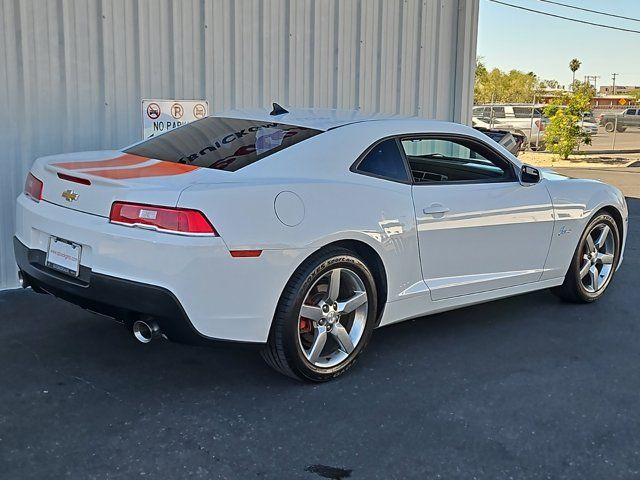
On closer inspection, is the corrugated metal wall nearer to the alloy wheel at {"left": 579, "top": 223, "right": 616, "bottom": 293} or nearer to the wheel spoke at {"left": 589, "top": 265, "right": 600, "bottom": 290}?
the alloy wheel at {"left": 579, "top": 223, "right": 616, "bottom": 293}

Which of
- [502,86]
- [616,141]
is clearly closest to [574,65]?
[502,86]

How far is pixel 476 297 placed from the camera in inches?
192

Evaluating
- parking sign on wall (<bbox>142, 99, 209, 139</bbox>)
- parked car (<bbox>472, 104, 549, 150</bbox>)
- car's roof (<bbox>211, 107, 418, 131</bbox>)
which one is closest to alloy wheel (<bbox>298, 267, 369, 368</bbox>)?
car's roof (<bbox>211, 107, 418, 131</bbox>)

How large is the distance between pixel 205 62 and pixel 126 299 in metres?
3.74

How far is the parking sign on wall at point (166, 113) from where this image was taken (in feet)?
20.9

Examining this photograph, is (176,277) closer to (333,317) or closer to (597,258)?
(333,317)

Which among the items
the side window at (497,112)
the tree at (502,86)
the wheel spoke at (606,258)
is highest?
the tree at (502,86)

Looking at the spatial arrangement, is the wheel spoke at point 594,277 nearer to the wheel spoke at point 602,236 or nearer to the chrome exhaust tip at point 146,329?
the wheel spoke at point 602,236

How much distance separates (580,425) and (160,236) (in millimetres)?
2311

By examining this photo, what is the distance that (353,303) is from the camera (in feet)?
13.5

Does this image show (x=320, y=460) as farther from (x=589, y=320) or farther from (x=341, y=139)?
(x=589, y=320)

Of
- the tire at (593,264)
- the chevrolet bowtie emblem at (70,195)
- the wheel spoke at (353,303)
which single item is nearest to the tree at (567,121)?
the tire at (593,264)

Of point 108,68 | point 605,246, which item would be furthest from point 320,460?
point 108,68

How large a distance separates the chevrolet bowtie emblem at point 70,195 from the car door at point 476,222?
1966 mm
